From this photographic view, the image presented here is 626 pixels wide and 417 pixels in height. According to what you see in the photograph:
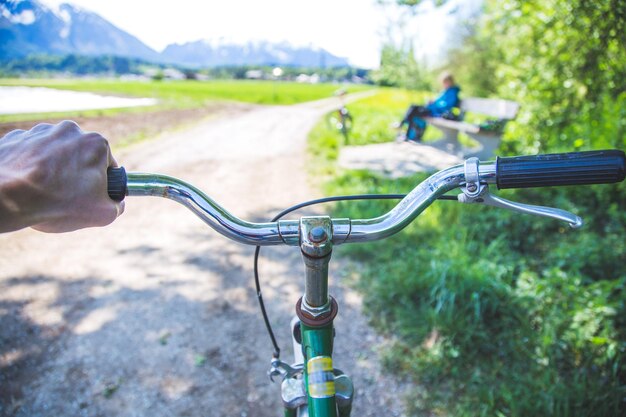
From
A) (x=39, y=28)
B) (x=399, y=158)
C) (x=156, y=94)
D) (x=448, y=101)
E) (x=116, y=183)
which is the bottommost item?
(x=399, y=158)

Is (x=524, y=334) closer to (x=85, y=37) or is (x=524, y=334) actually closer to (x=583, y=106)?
(x=583, y=106)

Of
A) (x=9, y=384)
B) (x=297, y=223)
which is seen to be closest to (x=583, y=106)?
(x=297, y=223)

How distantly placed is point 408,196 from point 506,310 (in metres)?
2.48

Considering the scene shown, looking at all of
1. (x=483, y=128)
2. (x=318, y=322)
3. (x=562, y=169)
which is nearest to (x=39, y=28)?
(x=318, y=322)

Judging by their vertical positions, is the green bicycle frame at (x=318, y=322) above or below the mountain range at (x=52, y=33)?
below

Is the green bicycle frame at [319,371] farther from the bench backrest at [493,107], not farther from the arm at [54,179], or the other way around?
the bench backrest at [493,107]

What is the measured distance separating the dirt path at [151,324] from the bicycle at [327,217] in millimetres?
1748

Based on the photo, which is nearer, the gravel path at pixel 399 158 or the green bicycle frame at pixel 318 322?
the green bicycle frame at pixel 318 322

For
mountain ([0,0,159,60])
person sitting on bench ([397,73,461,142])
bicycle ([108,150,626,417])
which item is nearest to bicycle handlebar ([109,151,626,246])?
bicycle ([108,150,626,417])

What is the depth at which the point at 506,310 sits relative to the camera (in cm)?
317

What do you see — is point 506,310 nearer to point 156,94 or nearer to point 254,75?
point 156,94

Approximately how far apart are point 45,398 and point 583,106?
6861 mm

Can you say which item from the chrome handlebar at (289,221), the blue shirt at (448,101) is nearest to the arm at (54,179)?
the chrome handlebar at (289,221)

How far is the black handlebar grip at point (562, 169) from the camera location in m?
1.01
